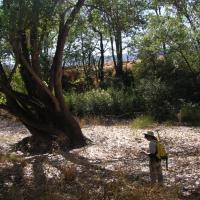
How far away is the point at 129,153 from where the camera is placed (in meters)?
14.7

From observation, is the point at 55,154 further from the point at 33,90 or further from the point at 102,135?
the point at 102,135

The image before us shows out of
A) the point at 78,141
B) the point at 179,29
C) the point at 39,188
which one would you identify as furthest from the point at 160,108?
the point at 39,188

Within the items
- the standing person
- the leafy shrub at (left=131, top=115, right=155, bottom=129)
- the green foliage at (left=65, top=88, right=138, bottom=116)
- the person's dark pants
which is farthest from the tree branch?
the green foliage at (left=65, top=88, right=138, bottom=116)

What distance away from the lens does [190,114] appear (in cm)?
2481

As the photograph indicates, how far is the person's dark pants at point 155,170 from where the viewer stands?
10.1 meters

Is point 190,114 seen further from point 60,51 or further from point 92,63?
point 92,63

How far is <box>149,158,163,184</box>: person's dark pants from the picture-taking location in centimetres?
1005

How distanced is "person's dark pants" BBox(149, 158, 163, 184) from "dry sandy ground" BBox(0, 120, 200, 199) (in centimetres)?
40

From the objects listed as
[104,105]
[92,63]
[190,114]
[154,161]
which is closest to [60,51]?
[154,161]

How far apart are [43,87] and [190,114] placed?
1060cm

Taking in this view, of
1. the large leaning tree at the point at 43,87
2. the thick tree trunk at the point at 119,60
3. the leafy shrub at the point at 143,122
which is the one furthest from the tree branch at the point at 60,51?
the thick tree trunk at the point at 119,60

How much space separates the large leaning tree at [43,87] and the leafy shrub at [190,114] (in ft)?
27.4

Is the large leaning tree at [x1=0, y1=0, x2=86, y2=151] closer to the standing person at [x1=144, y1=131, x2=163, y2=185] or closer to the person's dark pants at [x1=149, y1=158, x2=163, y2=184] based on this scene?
the standing person at [x1=144, y1=131, x2=163, y2=185]

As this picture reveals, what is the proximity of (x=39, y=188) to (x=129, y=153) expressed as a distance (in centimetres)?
467
